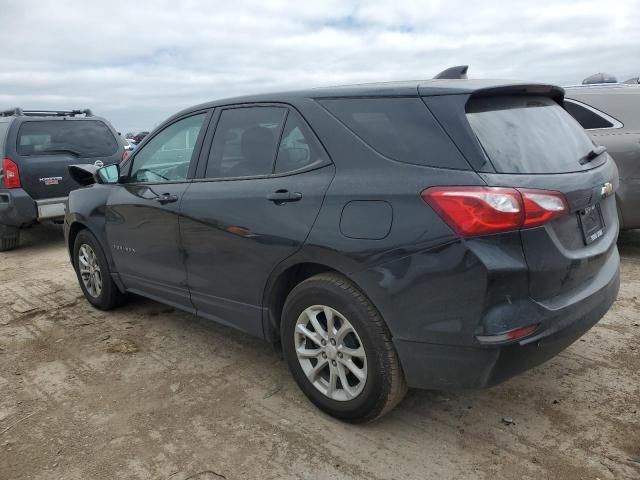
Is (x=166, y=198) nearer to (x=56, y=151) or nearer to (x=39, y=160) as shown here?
(x=39, y=160)

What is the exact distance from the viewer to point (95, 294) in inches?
189

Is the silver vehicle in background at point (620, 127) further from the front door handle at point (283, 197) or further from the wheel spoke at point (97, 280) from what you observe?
the wheel spoke at point (97, 280)

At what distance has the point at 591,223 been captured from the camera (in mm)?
2605

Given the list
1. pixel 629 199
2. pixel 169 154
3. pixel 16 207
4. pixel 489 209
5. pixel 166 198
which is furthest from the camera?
pixel 16 207

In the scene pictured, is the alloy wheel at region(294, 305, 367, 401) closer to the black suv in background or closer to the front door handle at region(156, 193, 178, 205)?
the front door handle at region(156, 193, 178, 205)

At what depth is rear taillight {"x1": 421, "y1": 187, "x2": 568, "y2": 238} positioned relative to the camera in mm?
2209

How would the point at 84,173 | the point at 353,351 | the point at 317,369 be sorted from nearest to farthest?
1. the point at 353,351
2. the point at 317,369
3. the point at 84,173

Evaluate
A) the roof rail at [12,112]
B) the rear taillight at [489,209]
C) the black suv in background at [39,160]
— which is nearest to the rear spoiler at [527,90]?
the rear taillight at [489,209]

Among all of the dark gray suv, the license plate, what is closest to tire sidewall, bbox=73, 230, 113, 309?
the dark gray suv

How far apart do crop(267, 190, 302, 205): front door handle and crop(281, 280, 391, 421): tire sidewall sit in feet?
1.46

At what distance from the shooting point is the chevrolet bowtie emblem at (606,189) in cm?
270

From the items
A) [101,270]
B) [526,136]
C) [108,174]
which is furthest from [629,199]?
[101,270]

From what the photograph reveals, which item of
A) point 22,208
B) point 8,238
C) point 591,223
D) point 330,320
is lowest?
point 8,238

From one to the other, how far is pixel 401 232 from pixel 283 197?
77 cm
